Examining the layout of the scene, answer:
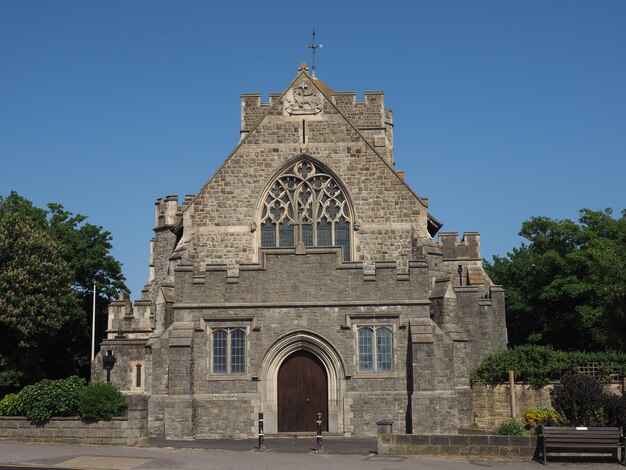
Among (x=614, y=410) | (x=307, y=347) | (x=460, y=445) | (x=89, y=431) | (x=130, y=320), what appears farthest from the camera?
(x=130, y=320)

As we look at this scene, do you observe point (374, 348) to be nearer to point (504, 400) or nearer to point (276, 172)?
point (504, 400)

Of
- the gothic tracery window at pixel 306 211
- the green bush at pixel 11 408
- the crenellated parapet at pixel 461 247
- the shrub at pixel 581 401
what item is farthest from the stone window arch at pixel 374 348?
the crenellated parapet at pixel 461 247

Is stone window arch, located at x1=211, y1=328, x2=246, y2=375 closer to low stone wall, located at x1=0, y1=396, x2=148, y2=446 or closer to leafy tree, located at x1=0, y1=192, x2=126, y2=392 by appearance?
low stone wall, located at x1=0, y1=396, x2=148, y2=446

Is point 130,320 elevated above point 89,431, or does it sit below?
above

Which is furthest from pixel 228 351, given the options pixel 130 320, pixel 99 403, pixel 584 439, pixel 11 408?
pixel 584 439

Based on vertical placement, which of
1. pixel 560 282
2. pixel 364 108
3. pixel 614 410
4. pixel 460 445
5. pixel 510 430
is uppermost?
pixel 364 108

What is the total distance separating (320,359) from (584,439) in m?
9.09

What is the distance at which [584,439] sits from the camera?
62.7 ft

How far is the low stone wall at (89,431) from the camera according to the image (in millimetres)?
21562

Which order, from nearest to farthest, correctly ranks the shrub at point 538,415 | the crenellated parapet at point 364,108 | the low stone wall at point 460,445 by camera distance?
the low stone wall at point 460,445 < the shrub at point 538,415 < the crenellated parapet at point 364,108

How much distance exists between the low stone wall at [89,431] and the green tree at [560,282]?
840 inches

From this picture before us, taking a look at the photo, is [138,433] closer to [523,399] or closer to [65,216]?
[523,399]

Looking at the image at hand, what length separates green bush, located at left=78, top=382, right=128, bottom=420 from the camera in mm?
21609

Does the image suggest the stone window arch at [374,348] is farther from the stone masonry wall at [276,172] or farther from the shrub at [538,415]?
the shrub at [538,415]
